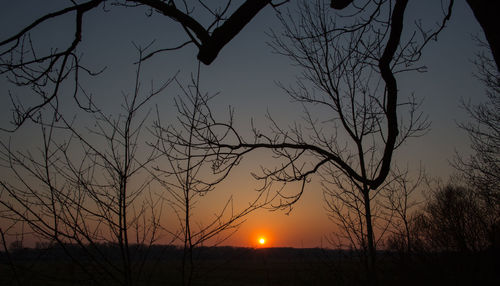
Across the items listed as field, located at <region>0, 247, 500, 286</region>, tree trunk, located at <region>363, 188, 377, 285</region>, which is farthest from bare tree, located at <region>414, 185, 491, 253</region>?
tree trunk, located at <region>363, 188, 377, 285</region>

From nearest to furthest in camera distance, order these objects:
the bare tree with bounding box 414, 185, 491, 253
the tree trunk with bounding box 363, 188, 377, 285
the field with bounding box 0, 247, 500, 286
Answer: the field with bounding box 0, 247, 500, 286, the tree trunk with bounding box 363, 188, 377, 285, the bare tree with bounding box 414, 185, 491, 253

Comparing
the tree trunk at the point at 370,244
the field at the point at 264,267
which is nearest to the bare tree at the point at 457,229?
the field at the point at 264,267

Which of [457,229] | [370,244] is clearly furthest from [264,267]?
[457,229]

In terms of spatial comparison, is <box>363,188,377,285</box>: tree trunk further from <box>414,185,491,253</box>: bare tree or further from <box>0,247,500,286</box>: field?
<box>414,185,491,253</box>: bare tree

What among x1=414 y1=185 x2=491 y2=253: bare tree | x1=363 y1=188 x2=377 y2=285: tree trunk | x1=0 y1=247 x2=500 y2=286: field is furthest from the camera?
x1=414 y1=185 x2=491 y2=253: bare tree

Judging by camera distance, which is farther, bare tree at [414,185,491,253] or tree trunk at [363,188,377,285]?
bare tree at [414,185,491,253]

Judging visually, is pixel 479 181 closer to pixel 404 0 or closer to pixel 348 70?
pixel 348 70

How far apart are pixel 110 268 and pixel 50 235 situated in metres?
0.53

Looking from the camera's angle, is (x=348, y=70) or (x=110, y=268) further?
(x=348, y=70)

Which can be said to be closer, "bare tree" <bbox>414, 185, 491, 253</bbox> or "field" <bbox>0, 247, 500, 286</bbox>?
"field" <bbox>0, 247, 500, 286</bbox>

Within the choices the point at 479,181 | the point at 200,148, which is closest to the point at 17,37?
the point at 200,148

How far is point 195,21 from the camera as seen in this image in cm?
187

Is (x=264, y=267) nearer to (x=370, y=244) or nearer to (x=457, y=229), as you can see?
(x=370, y=244)

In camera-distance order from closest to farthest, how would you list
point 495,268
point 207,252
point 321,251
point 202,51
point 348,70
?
point 202,51 < point 207,252 < point 348,70 < point 321,251 < point 495,268
